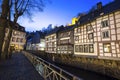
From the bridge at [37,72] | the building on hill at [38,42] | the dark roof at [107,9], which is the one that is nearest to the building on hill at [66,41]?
the dark roof at [107,9]

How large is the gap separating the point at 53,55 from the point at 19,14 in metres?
20.7

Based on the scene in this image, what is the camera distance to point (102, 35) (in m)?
21.9

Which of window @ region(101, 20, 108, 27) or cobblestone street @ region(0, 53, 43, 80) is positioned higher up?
window @ region(101, 20, 108, 27)

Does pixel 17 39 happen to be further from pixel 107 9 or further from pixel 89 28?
pixel 107 9

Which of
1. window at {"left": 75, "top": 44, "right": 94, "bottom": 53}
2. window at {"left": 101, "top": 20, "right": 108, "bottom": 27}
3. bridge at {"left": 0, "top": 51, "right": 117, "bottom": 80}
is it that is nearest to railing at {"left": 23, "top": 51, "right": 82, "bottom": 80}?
bridge at {"left": 0, "top": 51, "right": 117, "bottom": 80}

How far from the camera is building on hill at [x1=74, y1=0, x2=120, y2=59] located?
1936cm

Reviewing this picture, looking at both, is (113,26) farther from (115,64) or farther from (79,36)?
(79,36)

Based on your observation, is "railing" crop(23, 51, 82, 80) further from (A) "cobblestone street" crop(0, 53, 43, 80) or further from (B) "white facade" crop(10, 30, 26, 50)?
(B) "white facade" crop(10, 30, 26, 50)

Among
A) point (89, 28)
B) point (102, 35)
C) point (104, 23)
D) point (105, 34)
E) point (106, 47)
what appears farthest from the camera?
point (89, 28)

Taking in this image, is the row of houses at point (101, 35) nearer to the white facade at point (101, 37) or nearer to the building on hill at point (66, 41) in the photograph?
the white facade at point (101, 37)

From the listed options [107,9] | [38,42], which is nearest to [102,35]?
[107,9]

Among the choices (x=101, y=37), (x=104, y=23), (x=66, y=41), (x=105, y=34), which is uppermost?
(x=104, y=23)

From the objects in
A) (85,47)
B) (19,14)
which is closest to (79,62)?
(85,47)

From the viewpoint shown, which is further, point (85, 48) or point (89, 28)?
point (85, 48)
